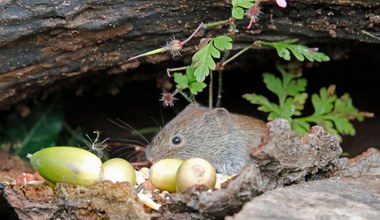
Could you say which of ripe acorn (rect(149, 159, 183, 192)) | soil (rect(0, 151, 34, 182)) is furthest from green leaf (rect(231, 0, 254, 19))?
soil (rect(0, 151, 34, 182))

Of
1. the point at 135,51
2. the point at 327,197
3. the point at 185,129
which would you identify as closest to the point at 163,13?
the point at 135,51

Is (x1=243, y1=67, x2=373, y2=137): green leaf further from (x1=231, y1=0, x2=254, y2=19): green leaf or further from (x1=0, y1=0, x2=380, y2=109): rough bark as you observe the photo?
(x1=231, y1=0, x2=254, y2=19): green leaf

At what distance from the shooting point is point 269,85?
597 cm

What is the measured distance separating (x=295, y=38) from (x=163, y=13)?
1.08 meters

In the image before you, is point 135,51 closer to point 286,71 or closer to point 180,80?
point 180,80

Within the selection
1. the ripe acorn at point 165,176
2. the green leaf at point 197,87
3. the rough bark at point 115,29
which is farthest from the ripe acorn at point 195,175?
the rough bark at point 115,29

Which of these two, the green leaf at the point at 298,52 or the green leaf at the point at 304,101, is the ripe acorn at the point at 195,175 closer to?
the green leaf at the point at 298,52

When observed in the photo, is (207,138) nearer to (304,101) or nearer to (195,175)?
(304,101)

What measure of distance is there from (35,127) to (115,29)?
2097mm

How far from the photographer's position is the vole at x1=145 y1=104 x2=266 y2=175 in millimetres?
5480

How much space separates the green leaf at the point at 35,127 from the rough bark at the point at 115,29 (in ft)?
3.85

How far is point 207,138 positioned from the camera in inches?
221

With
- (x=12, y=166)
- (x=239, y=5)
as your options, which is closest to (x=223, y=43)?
(x=239, y=5)

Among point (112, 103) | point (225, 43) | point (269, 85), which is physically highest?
point (225, 43)
